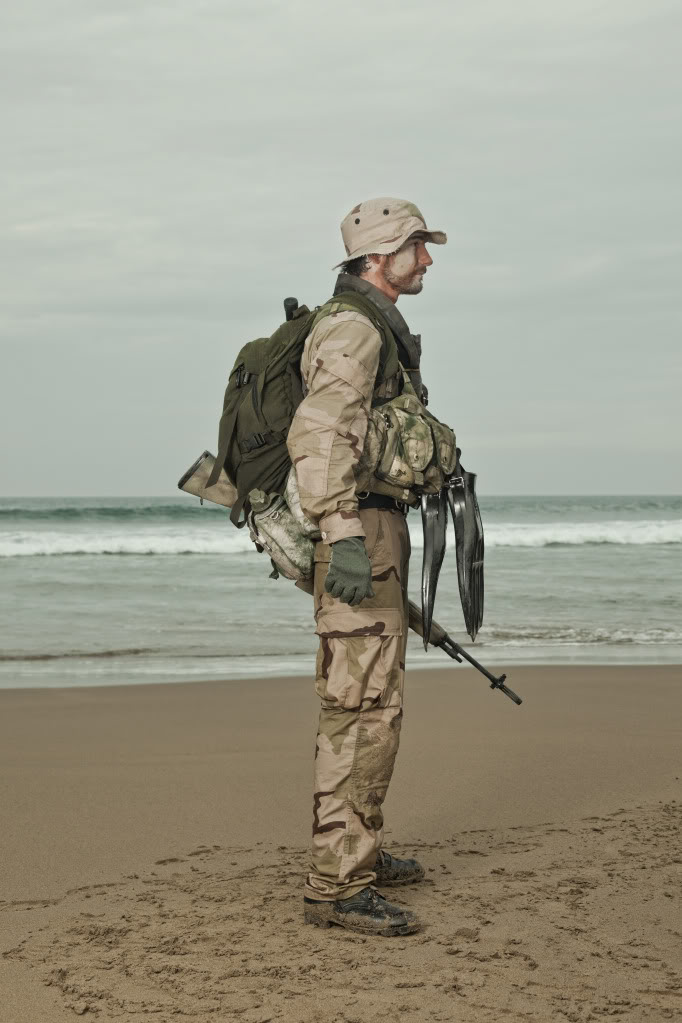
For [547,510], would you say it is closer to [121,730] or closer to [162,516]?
[162,516]

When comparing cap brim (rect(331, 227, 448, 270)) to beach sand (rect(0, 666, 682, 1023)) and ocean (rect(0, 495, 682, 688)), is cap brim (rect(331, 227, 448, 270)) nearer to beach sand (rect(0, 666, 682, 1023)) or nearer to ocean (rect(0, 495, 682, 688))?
beach sand (rect(0, 666, 682, 1023))

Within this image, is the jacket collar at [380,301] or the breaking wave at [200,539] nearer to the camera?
the jacket collar at [380,301]

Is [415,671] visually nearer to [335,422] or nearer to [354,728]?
[354,728]

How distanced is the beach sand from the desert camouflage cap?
2.00m

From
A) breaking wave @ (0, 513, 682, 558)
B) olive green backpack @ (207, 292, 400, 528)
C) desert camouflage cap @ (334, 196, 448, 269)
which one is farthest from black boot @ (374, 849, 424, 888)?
breaking wave @ (0, 513, 682, 558)

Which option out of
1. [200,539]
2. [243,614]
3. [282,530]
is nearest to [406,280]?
[282,530]

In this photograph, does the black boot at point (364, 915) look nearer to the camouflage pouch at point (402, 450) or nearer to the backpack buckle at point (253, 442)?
the camouflage pouch at point (402, 450)

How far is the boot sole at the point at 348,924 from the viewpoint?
3186mm

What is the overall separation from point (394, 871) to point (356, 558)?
1.19m

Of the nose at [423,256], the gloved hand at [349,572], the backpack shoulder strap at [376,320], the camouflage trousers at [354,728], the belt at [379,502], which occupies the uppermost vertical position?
the nose at [423,256]

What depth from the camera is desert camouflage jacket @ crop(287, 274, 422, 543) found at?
123 inches

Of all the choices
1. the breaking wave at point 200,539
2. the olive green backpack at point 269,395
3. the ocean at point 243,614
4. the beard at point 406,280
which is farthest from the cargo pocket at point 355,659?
the breaking wave at point 200,539

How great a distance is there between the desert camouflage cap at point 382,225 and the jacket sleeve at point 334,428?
0.33 meters

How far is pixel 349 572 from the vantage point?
3064 mm
